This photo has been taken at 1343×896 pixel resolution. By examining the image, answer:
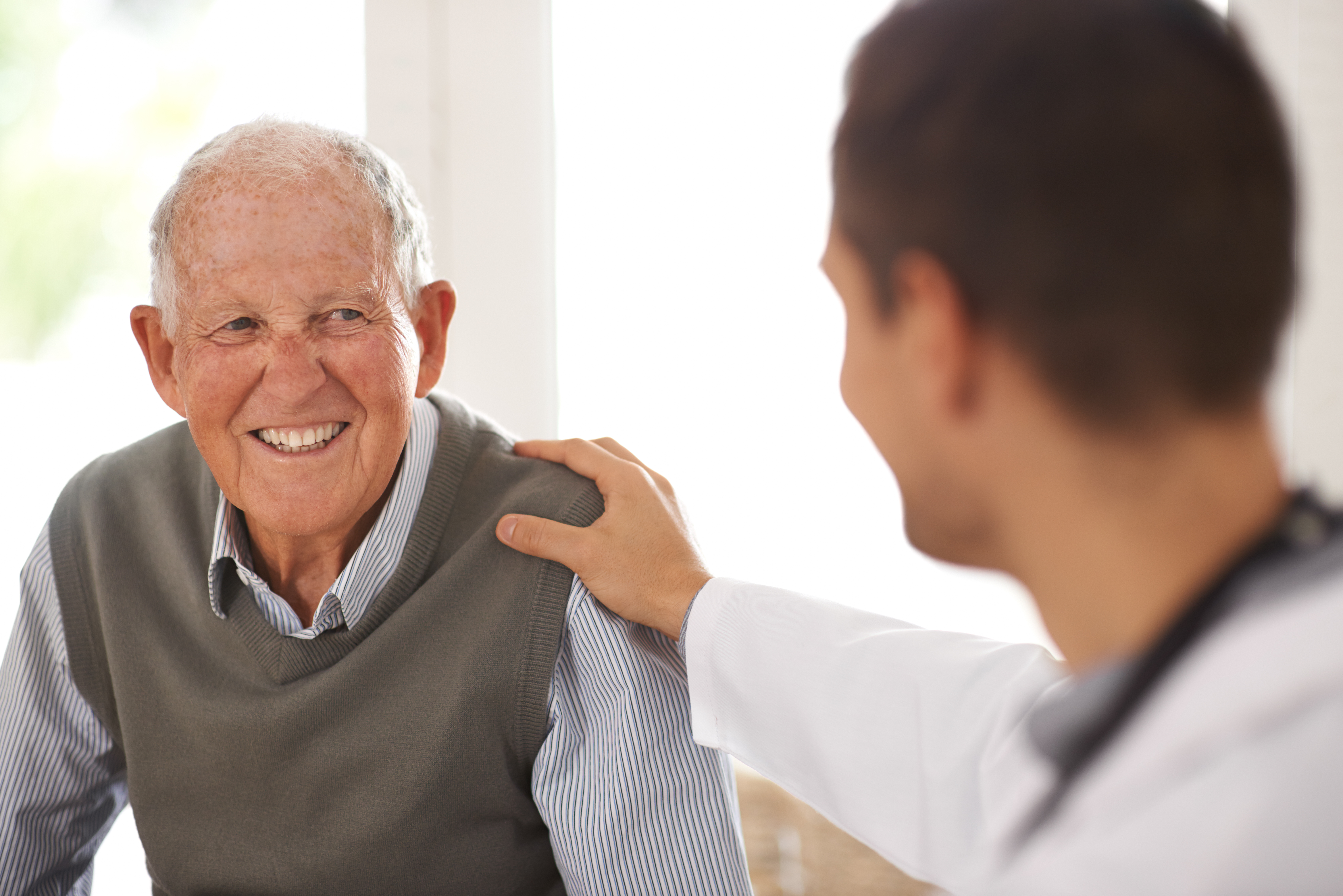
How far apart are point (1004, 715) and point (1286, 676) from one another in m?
0.55

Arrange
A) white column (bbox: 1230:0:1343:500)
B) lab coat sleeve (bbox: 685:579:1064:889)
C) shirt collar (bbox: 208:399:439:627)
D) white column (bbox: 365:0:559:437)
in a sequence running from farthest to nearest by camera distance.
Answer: white column (bbox: 1230:0:1343:500), white column (bbox: 365:0:559:437), shirt collar (bbox: 208:399:439:627), lab coat sleeve (bbox: 685:579:1064:889)

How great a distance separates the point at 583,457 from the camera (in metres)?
1.30

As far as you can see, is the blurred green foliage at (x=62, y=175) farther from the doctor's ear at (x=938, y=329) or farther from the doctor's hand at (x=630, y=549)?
the doctor's ear at (x=938, y=329)

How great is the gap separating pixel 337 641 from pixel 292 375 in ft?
1.12

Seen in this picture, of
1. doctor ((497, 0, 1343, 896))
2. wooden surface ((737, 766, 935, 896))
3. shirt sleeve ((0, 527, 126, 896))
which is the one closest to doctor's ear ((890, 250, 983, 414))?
doctor ((497, 0, 1343, 896))

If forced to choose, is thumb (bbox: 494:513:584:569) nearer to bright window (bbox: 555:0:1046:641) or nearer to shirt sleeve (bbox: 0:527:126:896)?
shirt sleeve (bbox: 0:527:126:896)

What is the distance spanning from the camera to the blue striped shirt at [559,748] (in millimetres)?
1142

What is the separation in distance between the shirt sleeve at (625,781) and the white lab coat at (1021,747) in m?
0.06

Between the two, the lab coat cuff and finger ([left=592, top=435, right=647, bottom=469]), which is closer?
the lab coat cuff

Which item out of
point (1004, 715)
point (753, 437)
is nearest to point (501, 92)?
point (753, 437)

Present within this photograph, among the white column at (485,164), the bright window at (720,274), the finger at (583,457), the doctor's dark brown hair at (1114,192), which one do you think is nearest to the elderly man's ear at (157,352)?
the finger at (583,457)

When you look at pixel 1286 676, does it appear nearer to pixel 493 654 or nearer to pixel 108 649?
pixel 493 654

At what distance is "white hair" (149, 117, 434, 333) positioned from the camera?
1166 millimetres

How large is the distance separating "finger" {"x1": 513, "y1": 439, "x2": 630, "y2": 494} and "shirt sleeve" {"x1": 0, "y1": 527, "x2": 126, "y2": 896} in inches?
27.6
